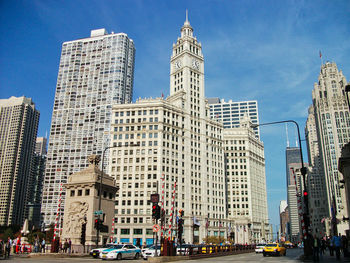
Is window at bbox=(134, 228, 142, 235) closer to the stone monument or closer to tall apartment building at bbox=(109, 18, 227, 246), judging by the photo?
tall apartment building at bbox=(109, 18, 227, 246)

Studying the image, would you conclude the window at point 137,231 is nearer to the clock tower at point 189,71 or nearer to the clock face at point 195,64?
the clock tower at point 189,71

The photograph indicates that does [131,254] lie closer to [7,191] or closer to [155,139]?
[155,139]

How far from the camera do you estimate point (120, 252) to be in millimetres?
33719

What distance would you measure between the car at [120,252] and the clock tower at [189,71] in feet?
269

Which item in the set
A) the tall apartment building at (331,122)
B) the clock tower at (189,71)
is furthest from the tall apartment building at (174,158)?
the tall apartment building at (331,122)

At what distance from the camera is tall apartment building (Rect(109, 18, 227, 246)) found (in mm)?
99250

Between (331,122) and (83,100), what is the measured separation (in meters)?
132

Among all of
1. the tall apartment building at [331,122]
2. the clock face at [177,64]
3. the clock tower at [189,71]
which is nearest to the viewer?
the clock tower at [189,71]

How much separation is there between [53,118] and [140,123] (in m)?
66.5

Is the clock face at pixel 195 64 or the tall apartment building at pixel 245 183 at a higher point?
the clock face at pixel 195 64

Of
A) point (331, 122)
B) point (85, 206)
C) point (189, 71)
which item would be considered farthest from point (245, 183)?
point (85, 206)

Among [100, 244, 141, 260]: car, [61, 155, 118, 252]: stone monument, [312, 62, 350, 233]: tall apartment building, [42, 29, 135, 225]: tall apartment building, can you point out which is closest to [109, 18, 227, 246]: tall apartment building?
[42, 29, 135, 225]: tall apartment building

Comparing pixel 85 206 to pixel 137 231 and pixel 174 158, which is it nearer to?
pixel 137 231

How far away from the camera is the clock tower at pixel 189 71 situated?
118875 mm
